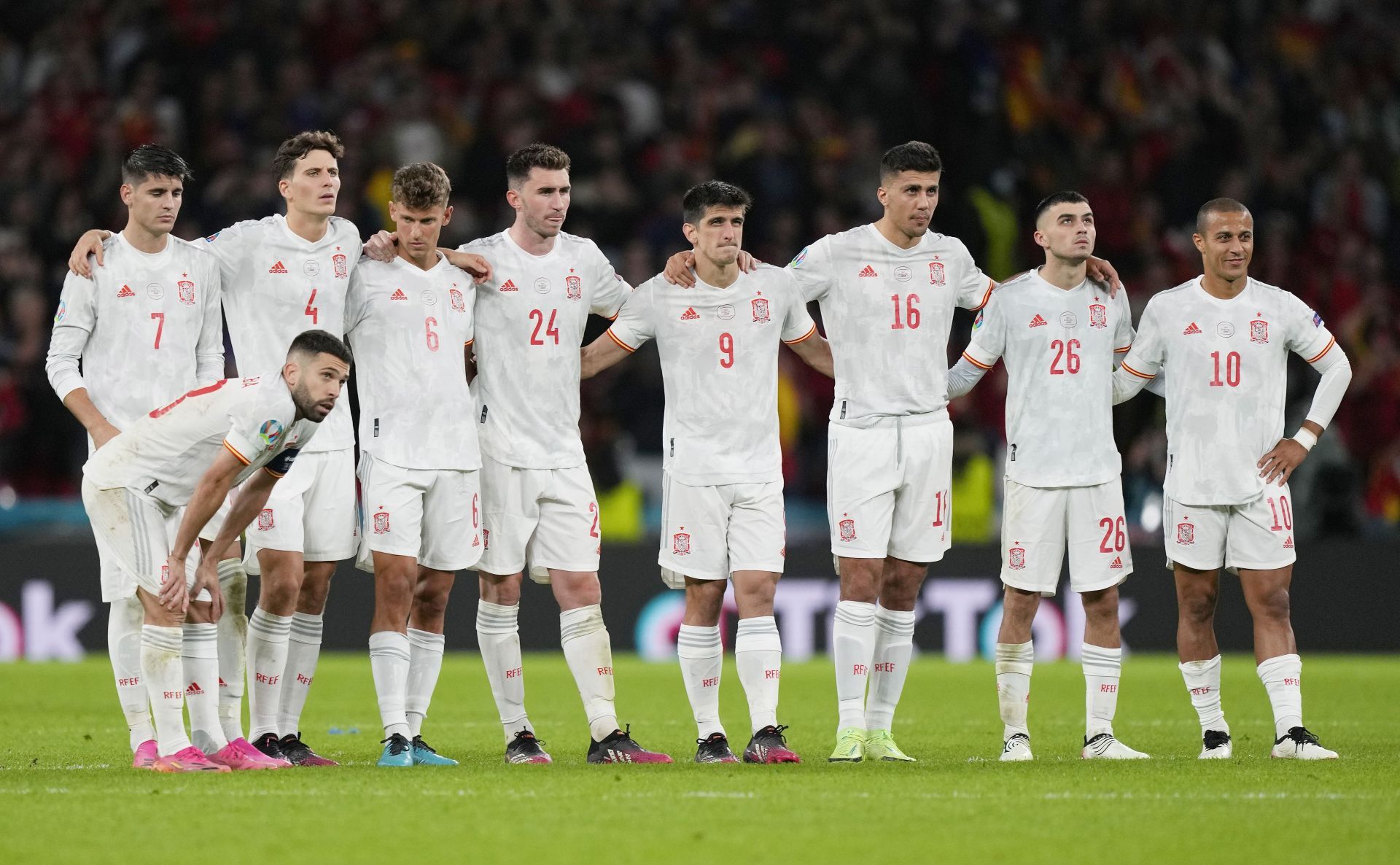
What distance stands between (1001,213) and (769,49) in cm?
388

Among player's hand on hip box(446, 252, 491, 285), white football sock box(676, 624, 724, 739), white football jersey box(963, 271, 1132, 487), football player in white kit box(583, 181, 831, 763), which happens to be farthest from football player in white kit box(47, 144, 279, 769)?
white football jersey box(963, 271, 1132, 487)

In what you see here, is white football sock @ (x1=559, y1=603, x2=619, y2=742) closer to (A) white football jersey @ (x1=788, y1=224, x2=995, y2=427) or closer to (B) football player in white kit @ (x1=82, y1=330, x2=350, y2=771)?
(A) white football jersey @ (x1=788, y1=224, x2=995, y2=427)

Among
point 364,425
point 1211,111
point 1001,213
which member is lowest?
point 364,425

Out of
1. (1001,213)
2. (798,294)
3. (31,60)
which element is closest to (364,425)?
(798,294)

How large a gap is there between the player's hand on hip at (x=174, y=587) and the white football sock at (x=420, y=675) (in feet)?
4.31

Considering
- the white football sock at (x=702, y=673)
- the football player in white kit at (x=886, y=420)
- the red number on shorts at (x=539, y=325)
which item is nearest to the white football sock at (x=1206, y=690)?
the football player in white kit at (x=886, y=420)

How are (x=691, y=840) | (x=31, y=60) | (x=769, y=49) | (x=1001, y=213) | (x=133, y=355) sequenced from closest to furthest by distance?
(x=691, y=840), (x=133, y=355), (x=1001, y=213), (x=31, y=60), (x=769, y=49)

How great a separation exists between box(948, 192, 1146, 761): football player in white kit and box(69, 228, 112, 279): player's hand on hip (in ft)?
14.0

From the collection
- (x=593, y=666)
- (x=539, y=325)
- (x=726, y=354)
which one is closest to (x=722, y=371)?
(x=726, y=354)

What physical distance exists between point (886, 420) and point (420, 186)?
2.46 metres

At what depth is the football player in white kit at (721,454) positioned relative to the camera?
29.3 feet

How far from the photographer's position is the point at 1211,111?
807 inches

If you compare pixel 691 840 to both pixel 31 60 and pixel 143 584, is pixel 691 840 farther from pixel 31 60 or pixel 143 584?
pixel 31 60

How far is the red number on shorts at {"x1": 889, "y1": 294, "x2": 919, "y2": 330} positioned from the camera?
30.2 feet
